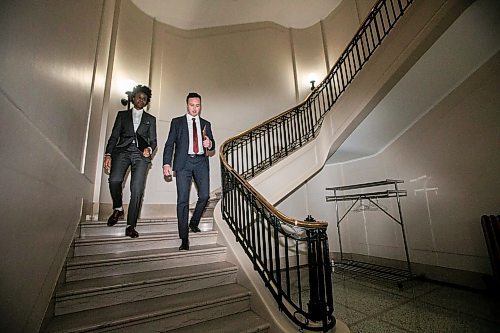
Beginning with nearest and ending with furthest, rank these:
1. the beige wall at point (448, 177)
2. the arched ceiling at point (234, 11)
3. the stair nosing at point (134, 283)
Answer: the stair nosing at point (134, 283) < the beige wall at point (448, 177) < the arched ceiling at point (234, 11)

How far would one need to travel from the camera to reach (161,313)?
1384 millimetres

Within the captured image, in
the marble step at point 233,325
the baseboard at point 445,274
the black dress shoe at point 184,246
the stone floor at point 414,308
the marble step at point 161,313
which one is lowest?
the stone floor at point 414,308

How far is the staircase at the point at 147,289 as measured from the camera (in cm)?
134

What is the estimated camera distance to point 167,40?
4.37 m

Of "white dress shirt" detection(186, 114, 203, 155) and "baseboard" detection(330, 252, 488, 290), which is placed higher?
"white dress shirt" detection(186, 114, 203, 155)

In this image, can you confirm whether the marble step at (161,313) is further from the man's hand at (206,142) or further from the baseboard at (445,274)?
the baseboard at (445,274)

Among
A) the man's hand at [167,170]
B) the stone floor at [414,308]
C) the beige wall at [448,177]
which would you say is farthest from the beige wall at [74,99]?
the beige wall at [448,177]

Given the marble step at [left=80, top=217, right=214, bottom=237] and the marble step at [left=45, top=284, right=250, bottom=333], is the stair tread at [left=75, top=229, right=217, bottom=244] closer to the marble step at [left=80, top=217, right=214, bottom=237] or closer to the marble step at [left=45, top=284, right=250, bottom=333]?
the marble step at [left=80, top=217, right=214, bottom=237]

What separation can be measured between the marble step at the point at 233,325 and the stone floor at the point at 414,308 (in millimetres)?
844

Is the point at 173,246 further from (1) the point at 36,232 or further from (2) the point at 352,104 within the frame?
(2) the point at 352,104

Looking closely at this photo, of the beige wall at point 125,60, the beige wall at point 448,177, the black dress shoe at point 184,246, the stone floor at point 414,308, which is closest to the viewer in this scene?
the stone floor at point 414,308

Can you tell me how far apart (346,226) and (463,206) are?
198 centimetres

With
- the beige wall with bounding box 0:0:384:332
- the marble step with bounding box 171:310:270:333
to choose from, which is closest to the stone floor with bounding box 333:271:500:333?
the marble step with bounding box 171:310:270:333

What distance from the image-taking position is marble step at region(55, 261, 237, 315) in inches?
54.1
